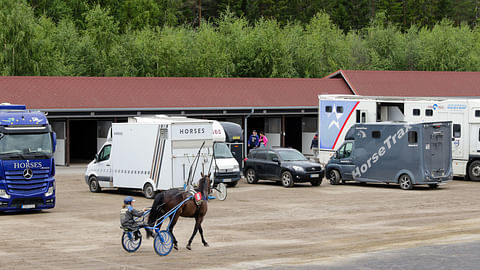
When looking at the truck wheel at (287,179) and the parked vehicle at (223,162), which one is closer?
the parked vehicle at (223,162)

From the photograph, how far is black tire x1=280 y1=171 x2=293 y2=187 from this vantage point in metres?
31.5

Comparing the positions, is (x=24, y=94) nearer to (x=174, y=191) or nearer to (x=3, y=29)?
(x=3, y=29)

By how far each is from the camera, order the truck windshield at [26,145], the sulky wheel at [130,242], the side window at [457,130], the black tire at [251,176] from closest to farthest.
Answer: the sulky wheel at [130,242]
the truck windshield at [26,145]
the black tire at [251,176]
the side window at [457,130]

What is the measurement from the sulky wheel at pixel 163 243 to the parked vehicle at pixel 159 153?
9.36 meters

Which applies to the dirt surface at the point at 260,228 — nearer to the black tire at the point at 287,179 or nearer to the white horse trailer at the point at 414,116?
the black tire at the point at 287,179

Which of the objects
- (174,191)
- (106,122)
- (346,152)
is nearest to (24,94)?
(106,122)

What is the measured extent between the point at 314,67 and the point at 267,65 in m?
5.05

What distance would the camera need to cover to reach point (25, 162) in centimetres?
2286

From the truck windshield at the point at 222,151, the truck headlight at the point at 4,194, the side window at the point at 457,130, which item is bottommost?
the truck headlight at the point at 4,194

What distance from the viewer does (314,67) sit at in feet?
224

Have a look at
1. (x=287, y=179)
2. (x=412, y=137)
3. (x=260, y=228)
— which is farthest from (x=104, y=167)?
(x=412, y=137)

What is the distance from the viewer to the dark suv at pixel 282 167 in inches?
1238

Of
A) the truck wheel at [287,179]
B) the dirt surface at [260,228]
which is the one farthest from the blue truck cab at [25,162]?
the truck wheel at [287,179]

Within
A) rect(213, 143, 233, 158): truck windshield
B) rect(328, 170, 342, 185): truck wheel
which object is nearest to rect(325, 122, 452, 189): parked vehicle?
rect(328, 170, 342, 185): truck wheel
